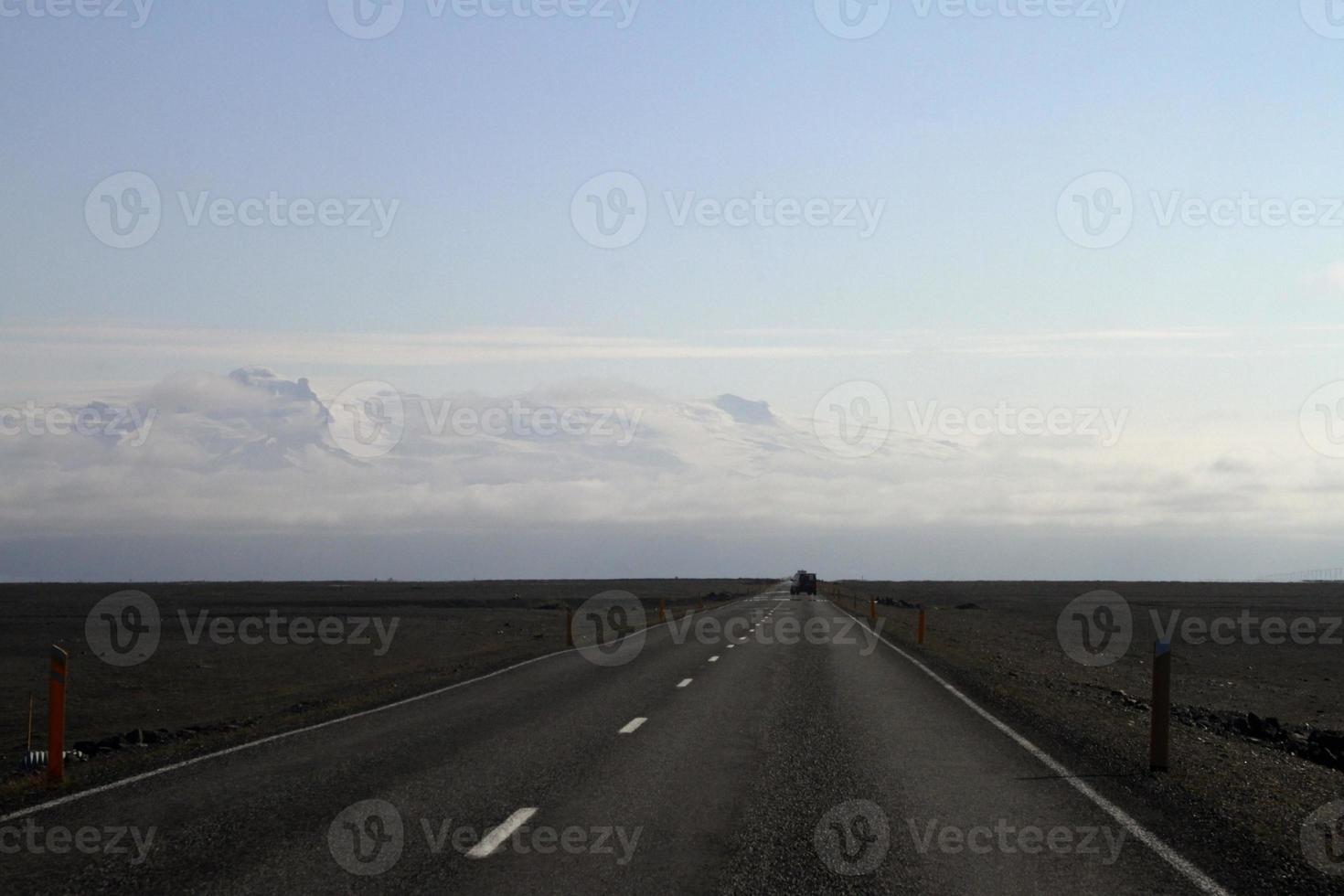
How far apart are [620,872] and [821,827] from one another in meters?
2.10

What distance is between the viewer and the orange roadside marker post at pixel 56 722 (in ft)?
41.2

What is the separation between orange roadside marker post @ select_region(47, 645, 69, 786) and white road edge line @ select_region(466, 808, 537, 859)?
5.03 metres

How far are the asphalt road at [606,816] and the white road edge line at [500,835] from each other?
3 centimetres

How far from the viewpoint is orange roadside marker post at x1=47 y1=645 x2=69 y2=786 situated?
1255cm

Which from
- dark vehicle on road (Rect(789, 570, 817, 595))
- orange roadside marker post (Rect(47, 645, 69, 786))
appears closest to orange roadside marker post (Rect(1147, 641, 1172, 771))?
orange roadside marker post (Rect(47, 645, 69, 786))

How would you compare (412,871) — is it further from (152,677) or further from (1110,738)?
(152,677)

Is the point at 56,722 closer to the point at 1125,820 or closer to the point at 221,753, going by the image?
the point at 221,753

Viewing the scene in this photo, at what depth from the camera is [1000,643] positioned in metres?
50.4

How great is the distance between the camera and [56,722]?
13188 mm

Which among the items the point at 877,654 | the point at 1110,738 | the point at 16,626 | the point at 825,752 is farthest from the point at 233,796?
the point at 16,626

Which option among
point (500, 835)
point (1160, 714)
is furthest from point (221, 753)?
point (1160, 714)

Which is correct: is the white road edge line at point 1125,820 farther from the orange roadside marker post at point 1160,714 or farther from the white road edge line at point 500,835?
the white road edge line at point 500,835

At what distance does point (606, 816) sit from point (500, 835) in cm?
110

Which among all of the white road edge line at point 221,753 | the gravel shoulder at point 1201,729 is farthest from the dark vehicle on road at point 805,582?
the white road edge line at point 221,753
